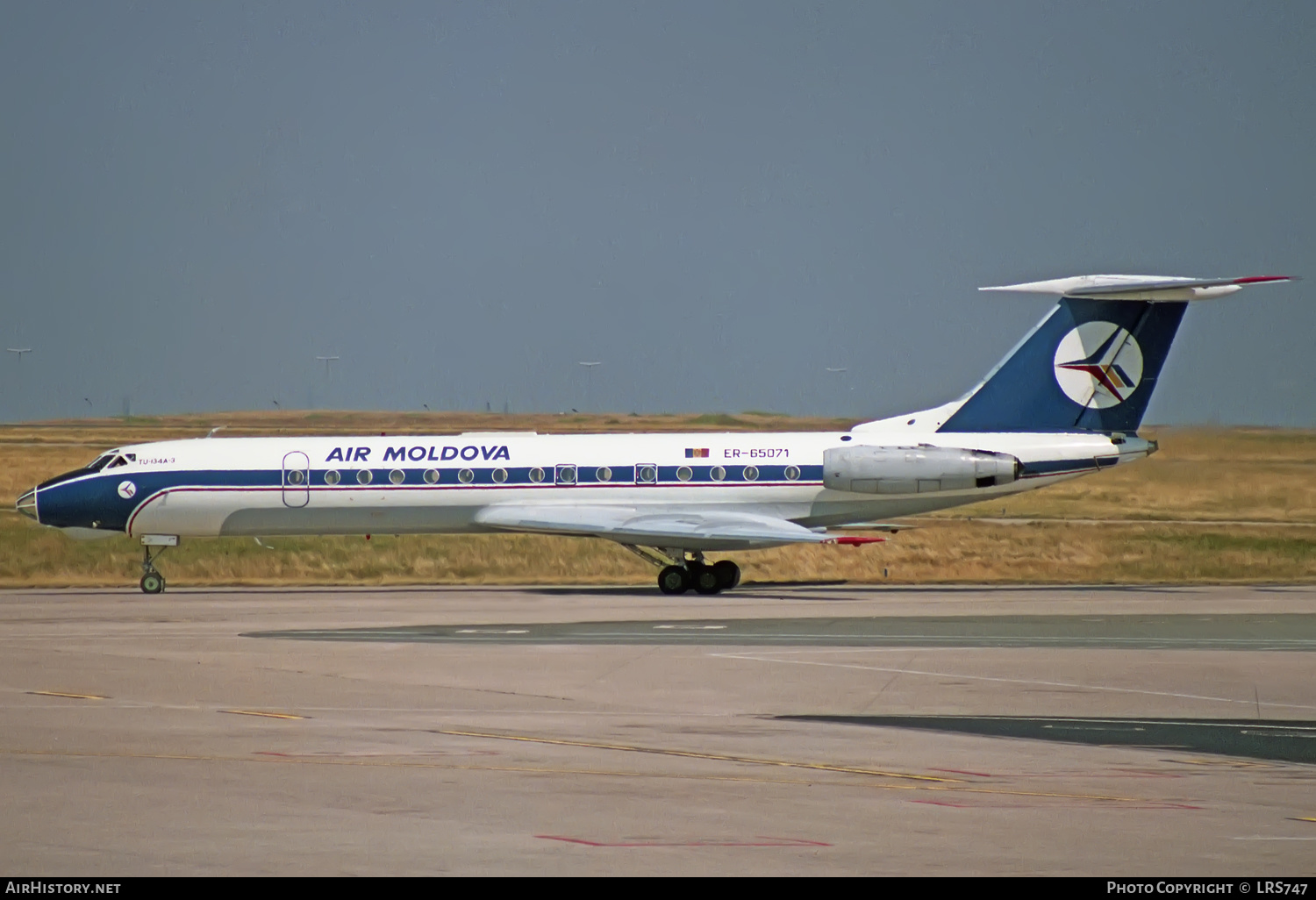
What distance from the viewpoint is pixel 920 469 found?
34719mm

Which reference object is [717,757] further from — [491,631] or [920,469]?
[920,469]

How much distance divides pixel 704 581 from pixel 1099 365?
9.26 metres

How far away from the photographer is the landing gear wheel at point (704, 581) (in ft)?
116

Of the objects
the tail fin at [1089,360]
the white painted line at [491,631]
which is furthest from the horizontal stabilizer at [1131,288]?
the white painted line at [491,631]

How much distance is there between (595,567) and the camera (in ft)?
135

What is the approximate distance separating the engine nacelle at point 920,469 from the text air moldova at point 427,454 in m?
7.11

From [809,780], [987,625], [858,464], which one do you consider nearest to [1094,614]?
[987,625]

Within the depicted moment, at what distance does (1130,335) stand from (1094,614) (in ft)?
27.4

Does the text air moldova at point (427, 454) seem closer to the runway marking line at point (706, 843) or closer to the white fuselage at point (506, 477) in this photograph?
the white fuselage at point (506, 477)

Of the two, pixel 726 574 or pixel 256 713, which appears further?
pixel 726 574

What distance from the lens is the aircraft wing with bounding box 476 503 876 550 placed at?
110 ft

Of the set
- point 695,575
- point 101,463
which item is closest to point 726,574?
point 695,575

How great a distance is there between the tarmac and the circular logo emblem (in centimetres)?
699

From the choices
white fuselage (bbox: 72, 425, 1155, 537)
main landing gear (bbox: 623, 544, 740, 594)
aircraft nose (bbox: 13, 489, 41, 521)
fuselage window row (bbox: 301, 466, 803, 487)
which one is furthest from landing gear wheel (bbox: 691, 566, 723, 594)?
aircraft nose (bbox: 13, 489, 41, 521)
